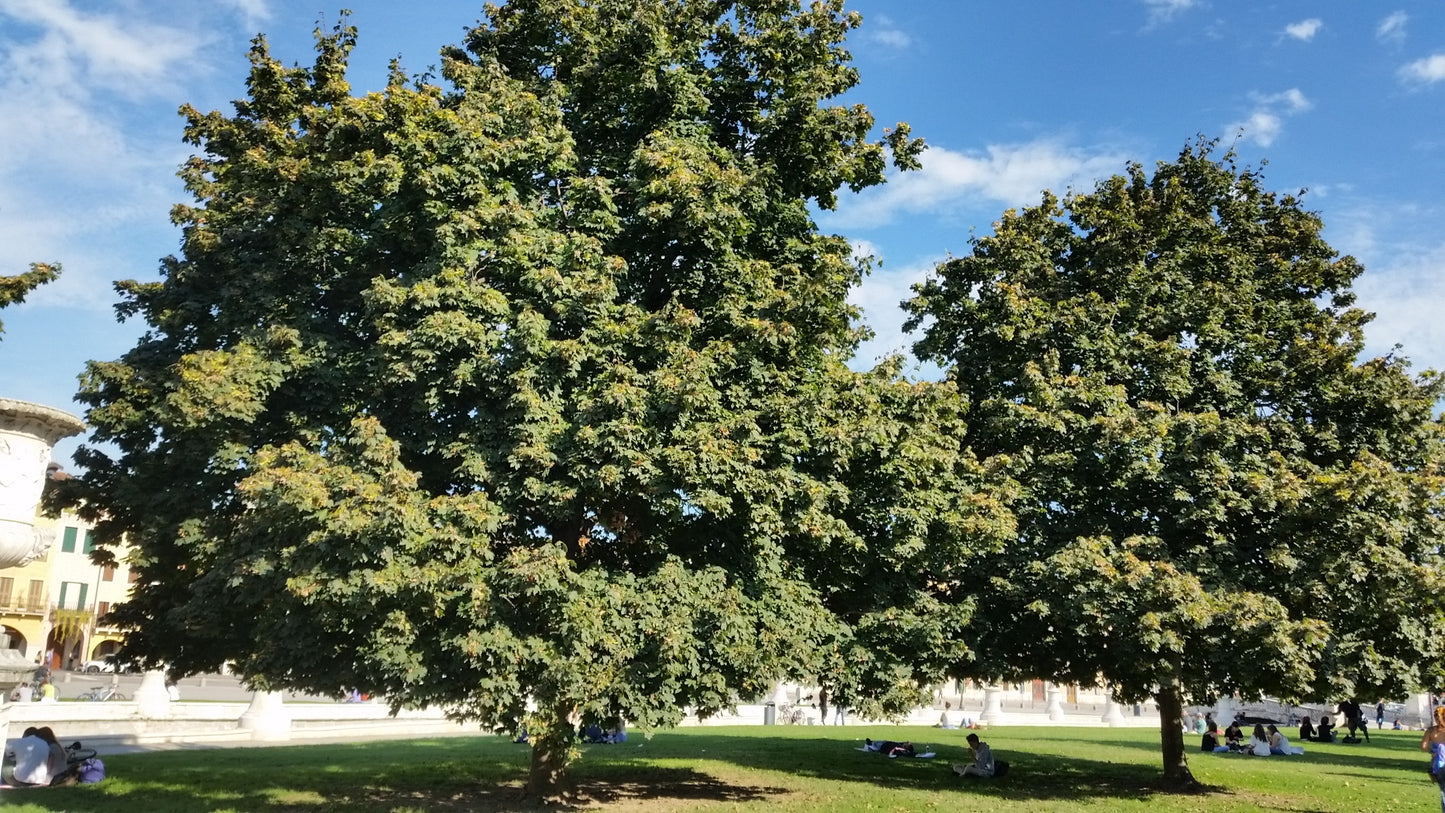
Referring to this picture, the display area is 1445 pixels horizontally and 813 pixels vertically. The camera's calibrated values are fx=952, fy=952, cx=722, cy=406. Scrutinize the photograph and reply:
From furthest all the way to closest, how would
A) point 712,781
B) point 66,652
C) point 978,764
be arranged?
point 66,652
point 978,764
point 712,781

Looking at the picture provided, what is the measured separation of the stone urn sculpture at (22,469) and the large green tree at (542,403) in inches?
116

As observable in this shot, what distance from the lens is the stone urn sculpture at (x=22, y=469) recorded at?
7.45m

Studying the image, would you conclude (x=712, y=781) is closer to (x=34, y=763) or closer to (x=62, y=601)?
(x=34, y=763)

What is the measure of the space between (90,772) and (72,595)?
178ft

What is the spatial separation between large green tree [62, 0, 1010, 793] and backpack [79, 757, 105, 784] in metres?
2.03

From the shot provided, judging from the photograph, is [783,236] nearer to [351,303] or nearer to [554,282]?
[554,282]

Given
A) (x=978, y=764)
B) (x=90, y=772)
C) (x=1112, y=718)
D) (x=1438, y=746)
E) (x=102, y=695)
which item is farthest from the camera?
(x=1112, y=718)

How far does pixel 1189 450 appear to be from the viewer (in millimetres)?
16125

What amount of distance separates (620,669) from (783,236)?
757 centimetres

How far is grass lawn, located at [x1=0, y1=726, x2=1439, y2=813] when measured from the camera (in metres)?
14.1

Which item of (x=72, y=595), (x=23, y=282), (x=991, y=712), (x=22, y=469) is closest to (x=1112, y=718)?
(x=991, y=712)

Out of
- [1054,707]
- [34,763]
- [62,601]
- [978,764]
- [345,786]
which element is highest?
[62,601]

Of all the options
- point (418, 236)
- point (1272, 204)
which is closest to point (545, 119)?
point (418, 236)

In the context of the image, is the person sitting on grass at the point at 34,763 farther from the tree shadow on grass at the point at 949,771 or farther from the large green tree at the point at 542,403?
the tree shadow on grass at the point at 949,771
